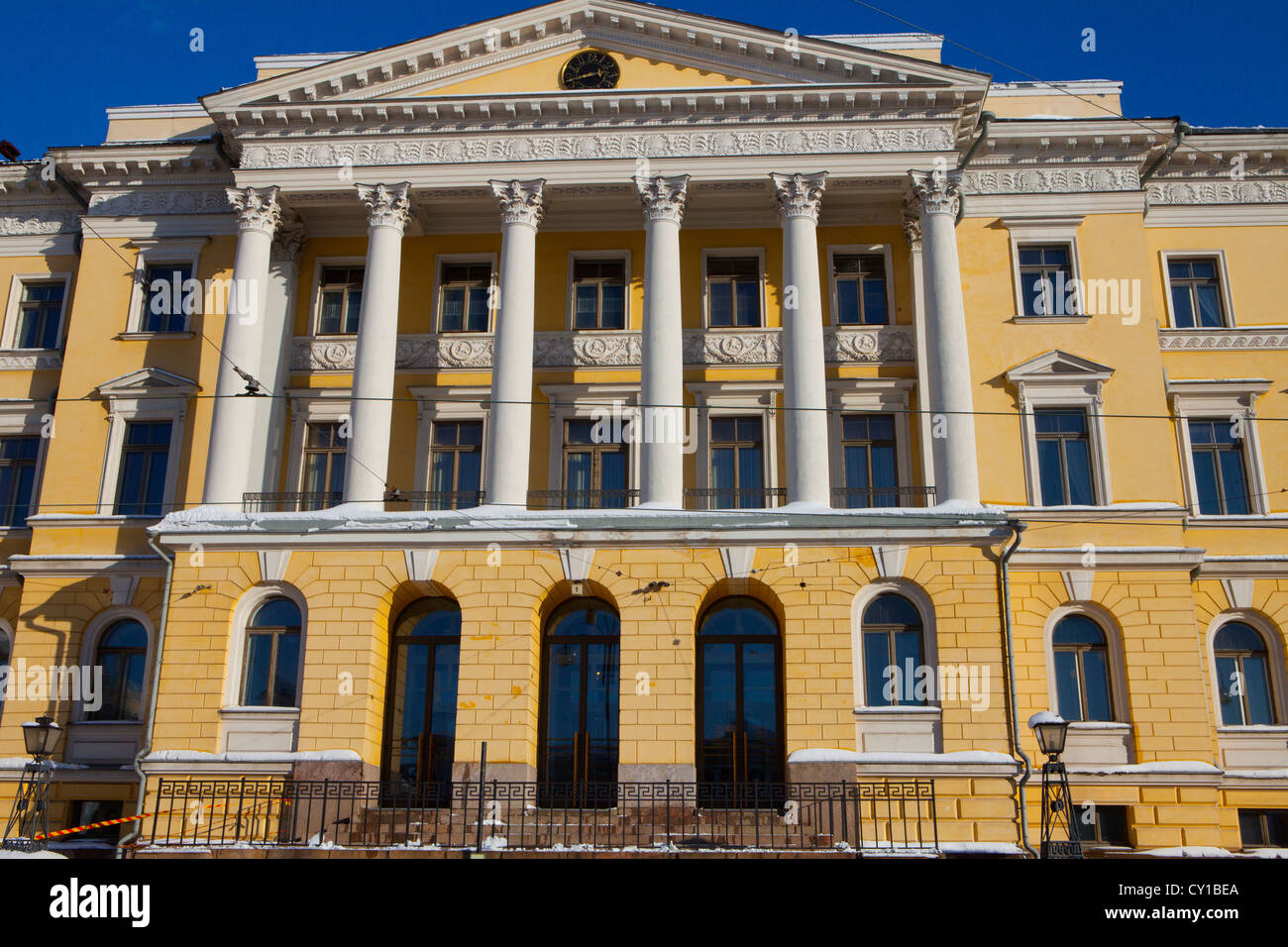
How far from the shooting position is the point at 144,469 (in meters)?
28.5

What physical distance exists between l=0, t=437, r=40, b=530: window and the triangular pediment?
913 cm

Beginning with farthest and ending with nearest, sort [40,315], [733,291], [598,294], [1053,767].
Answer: [40,315] → [598,294] → [733,291] → [1053,767]

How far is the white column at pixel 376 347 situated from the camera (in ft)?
84.3

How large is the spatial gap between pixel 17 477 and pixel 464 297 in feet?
36.6

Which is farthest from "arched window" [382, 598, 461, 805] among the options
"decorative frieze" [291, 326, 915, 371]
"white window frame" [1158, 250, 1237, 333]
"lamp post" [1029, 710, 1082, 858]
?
"white window frame" [1158, 250, 1237, 333]

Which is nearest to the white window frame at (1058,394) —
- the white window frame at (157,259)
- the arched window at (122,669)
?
the white window frame at (157,259)

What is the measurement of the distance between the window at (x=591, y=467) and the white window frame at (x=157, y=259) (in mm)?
9317

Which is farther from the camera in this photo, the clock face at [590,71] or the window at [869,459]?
the clock face at [590,71]

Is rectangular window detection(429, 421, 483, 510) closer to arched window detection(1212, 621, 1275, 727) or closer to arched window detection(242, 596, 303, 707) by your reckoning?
arched window detection(242, 596, 303, 707)

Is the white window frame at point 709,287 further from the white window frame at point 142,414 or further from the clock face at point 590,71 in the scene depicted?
the white window frame at point 142,414

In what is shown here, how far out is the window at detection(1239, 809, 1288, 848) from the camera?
2520 centimetres

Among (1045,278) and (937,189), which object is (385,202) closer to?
(937,189)

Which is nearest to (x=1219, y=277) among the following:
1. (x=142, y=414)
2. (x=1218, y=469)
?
(x=1218, y=469)

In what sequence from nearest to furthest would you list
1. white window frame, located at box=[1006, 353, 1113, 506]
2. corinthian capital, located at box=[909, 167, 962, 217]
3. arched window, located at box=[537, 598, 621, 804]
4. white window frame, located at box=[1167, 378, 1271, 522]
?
arched window, located at box=[537, 598, 621, 804]
white window frame, located at box=[1006, 353, 1113, 506]
corinthian capital, located at box=[909, 167, 962, 217]
white window frame, located at box=[1167, 378, 1271, 522]
